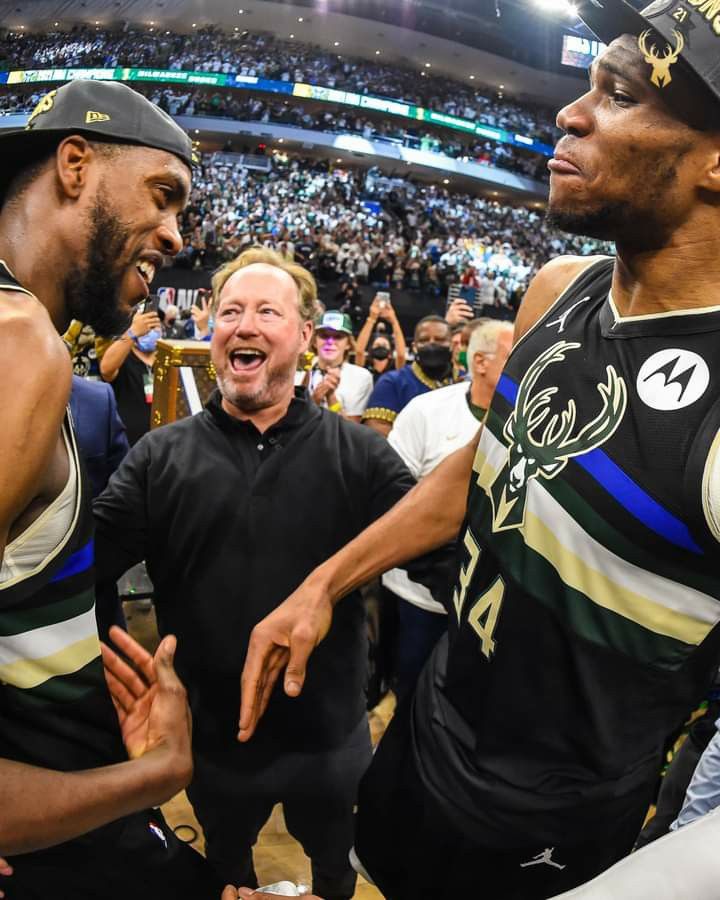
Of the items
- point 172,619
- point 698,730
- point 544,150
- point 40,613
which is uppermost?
point 544,150

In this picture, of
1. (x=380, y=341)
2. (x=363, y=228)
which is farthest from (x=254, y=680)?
(x=363, y=228)

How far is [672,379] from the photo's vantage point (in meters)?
0.94

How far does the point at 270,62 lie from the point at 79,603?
25.3 metres

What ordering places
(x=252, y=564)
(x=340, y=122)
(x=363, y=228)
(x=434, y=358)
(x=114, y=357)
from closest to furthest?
(x=252, y=564) → (x=114, y=357) → (x=434, y=358) → (x=363, y=228) → (x=340, y=122)

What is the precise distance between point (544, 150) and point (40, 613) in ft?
104

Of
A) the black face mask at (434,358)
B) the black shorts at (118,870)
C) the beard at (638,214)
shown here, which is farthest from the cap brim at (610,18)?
the black face mask at (434,358)

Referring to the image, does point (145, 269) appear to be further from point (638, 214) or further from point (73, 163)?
point (638, 214)

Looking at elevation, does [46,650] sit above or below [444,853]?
above

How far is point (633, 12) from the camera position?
942 mm

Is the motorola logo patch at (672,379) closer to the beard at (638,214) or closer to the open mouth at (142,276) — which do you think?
the beard at (638,214)

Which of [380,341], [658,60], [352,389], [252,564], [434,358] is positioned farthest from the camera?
[380,341]

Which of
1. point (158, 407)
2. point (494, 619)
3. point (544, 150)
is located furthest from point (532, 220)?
point (494, 619)

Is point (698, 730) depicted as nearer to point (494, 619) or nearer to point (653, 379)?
point (494, 619)

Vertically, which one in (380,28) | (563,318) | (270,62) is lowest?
(563,318)
